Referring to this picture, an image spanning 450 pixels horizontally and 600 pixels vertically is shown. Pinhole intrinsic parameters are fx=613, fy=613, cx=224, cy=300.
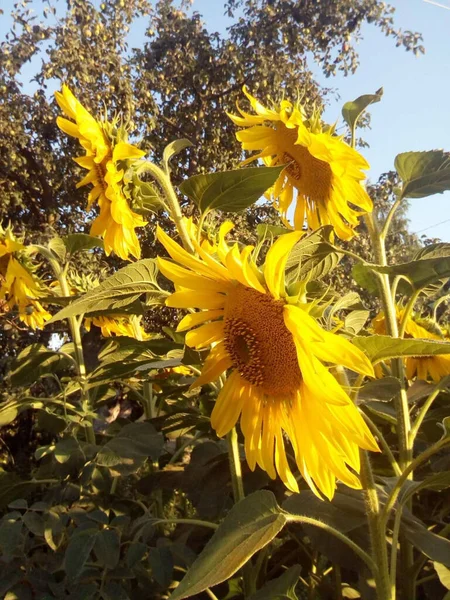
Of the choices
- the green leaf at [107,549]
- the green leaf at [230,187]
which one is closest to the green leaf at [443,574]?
the green leaf at [107,549]

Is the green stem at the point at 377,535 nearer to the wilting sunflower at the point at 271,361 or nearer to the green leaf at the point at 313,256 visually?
the wilting sunflower at the point at 271,361

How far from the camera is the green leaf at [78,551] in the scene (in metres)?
0.68

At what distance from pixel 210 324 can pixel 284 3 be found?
6524mm

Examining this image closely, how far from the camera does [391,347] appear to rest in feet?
1.90

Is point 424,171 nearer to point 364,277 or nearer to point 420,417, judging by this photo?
point 364,277

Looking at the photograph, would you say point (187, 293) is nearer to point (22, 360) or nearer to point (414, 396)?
point (414, 396)

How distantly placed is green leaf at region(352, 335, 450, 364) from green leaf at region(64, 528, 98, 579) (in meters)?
0.39

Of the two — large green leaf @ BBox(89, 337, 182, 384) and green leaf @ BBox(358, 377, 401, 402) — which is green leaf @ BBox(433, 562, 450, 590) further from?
large green leaf @ BBox(89, 337, 182, 384)

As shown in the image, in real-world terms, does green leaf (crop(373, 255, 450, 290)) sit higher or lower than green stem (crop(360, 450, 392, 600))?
higher

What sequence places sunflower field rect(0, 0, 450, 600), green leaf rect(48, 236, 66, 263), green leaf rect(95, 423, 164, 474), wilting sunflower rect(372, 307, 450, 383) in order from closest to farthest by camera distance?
sunflower field rect(0, 0, 450, 600)
green leaf rect(95, 423, 164, 474)
wilting sunflower rect(372, 307, 450, 383)
green leaf rect(48, 236, 66, 263)

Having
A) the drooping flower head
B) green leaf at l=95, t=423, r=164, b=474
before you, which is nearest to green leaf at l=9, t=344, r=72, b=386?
the drooping flower head

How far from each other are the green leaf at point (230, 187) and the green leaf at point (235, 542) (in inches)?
15.1

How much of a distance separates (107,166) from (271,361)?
432 millimetres

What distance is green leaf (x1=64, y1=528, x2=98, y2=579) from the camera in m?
0.68
